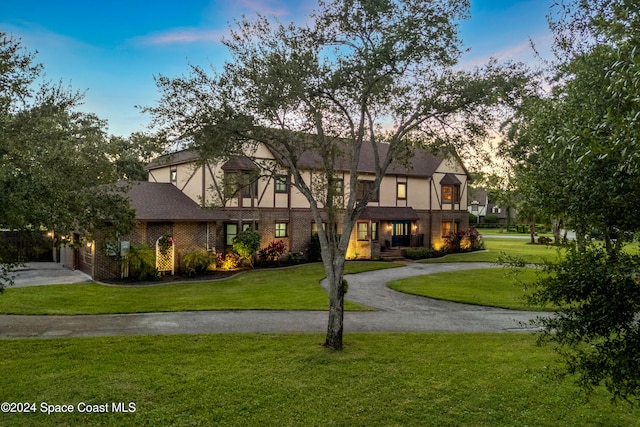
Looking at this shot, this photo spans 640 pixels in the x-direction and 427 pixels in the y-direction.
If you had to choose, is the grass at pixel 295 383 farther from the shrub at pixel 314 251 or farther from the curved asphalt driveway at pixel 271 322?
the shrub at pixel 314 251

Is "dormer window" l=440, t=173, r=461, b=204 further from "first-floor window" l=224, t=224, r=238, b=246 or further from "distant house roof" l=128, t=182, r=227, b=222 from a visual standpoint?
"distant house roof" l=128, t=182, r=227, b=222

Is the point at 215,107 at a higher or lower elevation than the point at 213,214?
higher

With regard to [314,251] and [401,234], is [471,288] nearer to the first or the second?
[314,251]

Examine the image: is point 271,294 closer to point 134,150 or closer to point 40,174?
point 40,174

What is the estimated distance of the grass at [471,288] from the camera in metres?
16.2

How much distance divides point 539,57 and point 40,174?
12339 millimetres

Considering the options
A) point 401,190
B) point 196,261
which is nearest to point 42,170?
point 196,261

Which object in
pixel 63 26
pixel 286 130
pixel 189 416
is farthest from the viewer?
pixel 63 26

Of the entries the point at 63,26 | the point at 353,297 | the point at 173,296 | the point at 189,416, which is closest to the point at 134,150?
the point at 63,26

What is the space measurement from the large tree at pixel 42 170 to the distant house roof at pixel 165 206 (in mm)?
12259

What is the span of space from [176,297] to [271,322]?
614 centimetres

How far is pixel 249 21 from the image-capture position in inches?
380

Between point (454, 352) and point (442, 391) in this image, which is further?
point (454, 352)

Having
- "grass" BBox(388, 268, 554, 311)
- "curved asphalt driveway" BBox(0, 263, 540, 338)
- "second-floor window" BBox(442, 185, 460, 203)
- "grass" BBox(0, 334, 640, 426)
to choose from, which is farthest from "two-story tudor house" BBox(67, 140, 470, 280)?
"grass" BBox(0, 334, 640, 426)
